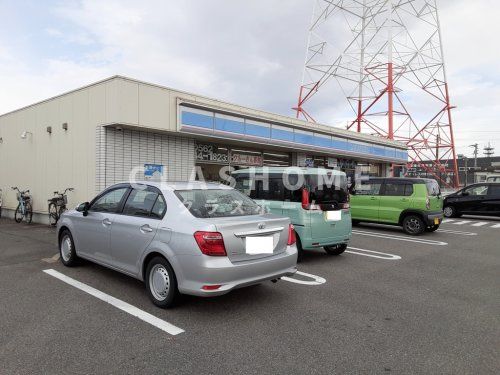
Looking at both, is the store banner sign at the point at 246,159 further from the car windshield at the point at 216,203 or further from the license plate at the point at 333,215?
the car windshield at the point at 216,203

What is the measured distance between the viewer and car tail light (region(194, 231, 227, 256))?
3.75m

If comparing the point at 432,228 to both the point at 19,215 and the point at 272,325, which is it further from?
the point at 19,215

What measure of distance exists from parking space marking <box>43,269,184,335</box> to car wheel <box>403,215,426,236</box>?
8.62 m

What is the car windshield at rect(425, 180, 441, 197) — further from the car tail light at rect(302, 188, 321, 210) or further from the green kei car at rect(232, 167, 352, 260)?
the car tail light at rect(302, 188, 321, 210)

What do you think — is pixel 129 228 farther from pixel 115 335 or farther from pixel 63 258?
pixel 63 258

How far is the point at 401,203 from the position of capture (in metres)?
10.5

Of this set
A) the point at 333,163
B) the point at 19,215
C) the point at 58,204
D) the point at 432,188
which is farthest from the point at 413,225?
the point at 19,215

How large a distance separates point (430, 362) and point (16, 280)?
539 centimetres

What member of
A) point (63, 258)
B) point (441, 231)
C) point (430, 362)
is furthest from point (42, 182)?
point (441, 231)

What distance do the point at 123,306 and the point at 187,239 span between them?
1.23m

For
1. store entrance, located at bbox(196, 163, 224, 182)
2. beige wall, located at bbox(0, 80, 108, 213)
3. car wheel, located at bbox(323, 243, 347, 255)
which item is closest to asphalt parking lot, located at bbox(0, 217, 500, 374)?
car wheel, located at bbox(323, 243, 347, 255)

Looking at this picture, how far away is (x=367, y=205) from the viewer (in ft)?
36.8

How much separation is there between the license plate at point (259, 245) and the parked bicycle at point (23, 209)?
10.4 m

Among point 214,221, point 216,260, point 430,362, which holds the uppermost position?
point 214,221
